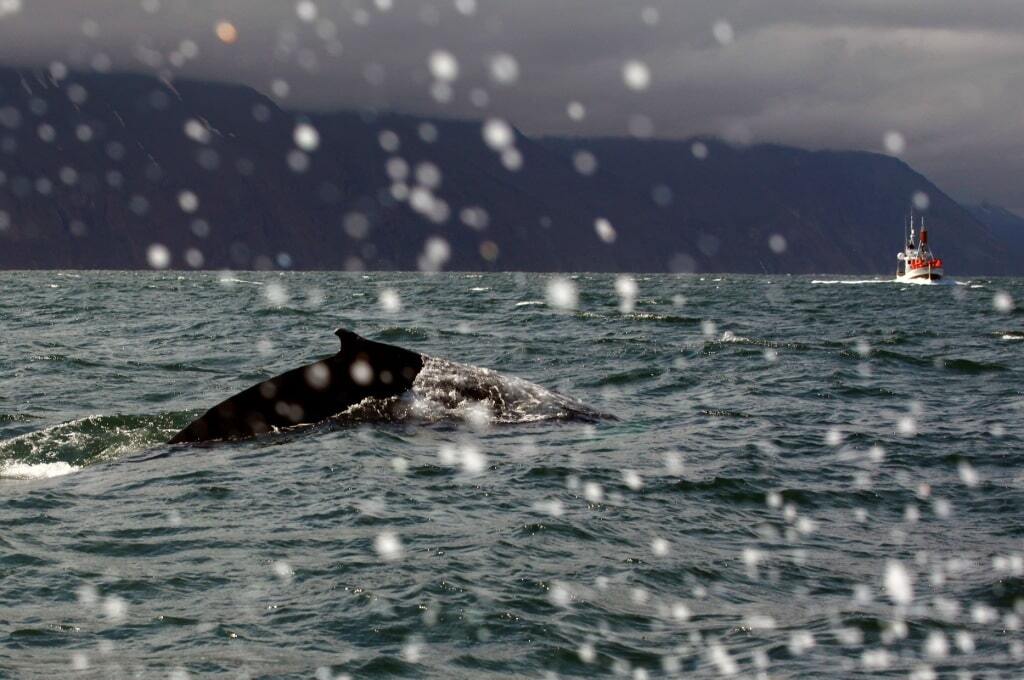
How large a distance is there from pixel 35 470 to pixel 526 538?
5.57m

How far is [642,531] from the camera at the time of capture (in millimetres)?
8914

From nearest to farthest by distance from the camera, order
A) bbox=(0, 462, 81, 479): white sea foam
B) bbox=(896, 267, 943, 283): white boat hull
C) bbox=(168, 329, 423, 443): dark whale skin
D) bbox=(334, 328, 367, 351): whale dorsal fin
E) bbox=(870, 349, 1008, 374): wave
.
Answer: bbox=(0, 462, 81, 479): white sea foam
bbox=(334, 328, 367, 351): whale dorsal fin
bbox=(168, 329, 423, 443): dark whale skin
bbox=(870, 349, 1008, 374): wave
bbox=(896, 267, 943, 283): white boat hull

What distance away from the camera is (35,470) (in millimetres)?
11375

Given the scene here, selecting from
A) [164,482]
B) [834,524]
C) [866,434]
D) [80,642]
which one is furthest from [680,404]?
[80,642]

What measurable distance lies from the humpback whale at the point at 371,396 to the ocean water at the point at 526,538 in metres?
0.21

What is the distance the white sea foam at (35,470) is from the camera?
1107 centimetres

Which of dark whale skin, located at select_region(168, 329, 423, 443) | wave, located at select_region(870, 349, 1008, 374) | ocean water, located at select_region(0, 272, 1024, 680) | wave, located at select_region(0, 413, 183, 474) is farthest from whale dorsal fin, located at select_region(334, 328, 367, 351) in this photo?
wave, located at select_region(870, 349, 1008, 374)

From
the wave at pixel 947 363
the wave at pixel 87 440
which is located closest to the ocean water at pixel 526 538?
the wave at pixel 87 440

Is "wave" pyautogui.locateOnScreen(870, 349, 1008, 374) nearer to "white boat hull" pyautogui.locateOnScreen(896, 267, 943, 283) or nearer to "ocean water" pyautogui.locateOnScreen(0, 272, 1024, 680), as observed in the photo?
"ocean water" pyautogui.locateOnScreen(0, 272, 1024, 680)

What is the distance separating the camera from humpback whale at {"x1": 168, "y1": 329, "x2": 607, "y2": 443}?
40.9ft

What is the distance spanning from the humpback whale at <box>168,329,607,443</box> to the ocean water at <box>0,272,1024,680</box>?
0.69 ft

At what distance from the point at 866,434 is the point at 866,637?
26.2 ft

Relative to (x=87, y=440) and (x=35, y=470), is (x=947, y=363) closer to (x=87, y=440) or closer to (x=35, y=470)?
(x=87, y=440)

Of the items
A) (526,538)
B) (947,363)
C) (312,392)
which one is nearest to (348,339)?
(312,392)
